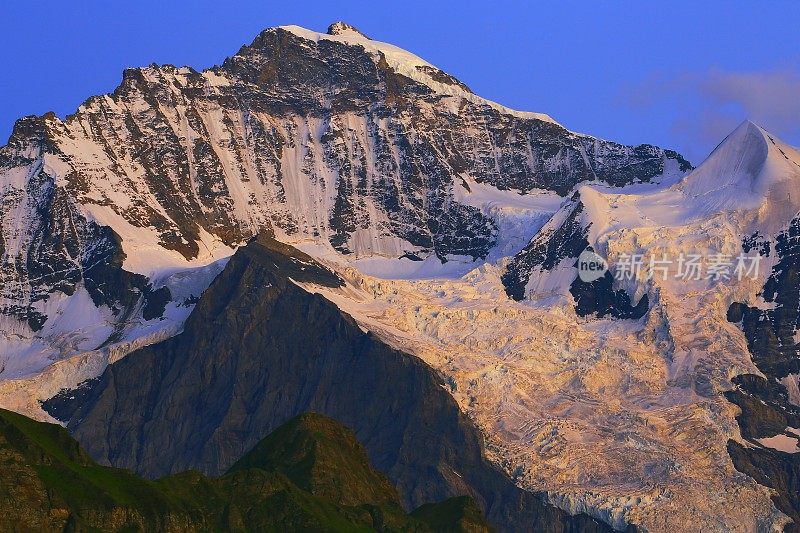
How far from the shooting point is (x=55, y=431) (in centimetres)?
18875

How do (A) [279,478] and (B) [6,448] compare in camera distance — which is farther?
(A) [279,478]

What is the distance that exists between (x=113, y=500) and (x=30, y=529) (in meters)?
7.73

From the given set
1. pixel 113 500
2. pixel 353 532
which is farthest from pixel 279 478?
pixel 113 500

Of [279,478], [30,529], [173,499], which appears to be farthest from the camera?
[279,478]

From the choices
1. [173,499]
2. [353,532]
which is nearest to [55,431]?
[173,499]

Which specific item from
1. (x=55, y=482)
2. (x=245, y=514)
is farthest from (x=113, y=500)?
(x=245, y=514)

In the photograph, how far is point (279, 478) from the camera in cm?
19975

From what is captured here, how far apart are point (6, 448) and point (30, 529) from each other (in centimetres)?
520

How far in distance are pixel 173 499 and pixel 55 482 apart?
1275 centimetres

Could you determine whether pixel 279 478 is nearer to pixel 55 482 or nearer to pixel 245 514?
pixel 245 514

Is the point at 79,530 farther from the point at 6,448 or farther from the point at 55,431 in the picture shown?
the point at 55,431

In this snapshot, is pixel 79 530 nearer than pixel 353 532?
Yes

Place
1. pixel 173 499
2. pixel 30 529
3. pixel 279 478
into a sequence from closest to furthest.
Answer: pixel 30 529
pixel 173 499
pixel 279 478

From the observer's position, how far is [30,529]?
17025cm
